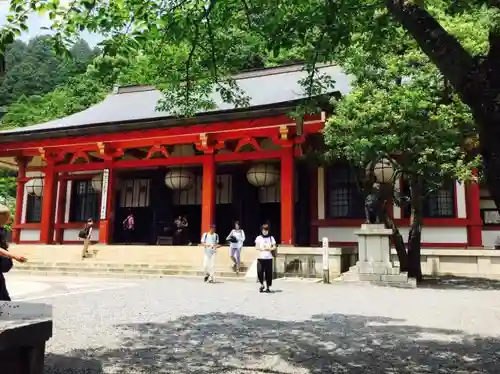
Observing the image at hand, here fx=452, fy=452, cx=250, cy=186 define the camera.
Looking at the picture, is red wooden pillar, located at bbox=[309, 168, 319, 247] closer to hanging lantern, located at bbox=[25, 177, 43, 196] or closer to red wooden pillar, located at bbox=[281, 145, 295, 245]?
red wooden pillar, located at bbox=[281, 145, 295, 245]

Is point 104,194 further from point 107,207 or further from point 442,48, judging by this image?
point 442,48

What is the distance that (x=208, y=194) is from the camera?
584 inches

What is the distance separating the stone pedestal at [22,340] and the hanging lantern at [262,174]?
42.8 feet

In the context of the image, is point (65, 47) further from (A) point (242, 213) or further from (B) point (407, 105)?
(A) point (242, 213)

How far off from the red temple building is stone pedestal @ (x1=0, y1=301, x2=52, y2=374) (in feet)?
35.3

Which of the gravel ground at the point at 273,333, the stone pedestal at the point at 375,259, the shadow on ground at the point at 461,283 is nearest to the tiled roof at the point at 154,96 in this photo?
the stone pedestal at the point at 375,259

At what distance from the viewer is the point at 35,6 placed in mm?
4277

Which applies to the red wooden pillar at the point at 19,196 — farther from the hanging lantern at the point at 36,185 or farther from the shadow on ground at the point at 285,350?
the shadow on ground at the point at 285,350

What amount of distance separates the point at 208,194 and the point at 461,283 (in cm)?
785

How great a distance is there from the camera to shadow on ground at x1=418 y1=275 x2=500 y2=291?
10620 millimetres

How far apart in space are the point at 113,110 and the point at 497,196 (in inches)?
747

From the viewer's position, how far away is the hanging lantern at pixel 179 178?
1748 cm

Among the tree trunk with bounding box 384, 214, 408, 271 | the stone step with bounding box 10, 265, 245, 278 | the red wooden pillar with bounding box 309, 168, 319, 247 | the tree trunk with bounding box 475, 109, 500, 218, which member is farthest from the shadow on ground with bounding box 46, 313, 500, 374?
the red wooden pillar with bounding box 309, 168, 319, 247

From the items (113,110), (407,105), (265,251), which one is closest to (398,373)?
(265,251)
